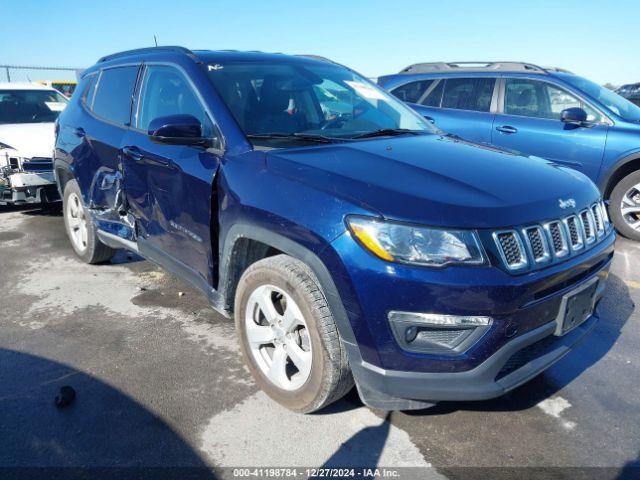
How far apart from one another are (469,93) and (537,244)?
190 inches

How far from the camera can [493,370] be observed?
6.88 ft

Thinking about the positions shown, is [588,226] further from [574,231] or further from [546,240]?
[546,240]

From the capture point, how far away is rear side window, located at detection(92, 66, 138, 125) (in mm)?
3825

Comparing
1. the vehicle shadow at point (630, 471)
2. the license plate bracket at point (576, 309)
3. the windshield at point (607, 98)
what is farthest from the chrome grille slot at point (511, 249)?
the windshield at point (607, 98)

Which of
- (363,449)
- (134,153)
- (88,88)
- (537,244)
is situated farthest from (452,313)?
(88,88)

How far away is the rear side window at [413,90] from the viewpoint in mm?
6898

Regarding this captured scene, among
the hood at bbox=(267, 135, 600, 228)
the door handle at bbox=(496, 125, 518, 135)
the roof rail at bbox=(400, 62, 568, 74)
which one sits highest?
the roof rail at bbox=(400, 62, 568, 74)

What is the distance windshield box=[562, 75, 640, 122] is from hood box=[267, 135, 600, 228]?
3.53m

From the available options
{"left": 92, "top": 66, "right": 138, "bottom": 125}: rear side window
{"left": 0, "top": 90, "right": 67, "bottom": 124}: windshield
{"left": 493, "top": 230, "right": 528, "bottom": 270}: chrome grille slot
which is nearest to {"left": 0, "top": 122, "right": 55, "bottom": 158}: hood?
{"left": 0, "top": 90, "right": 67, "bottom": 124}: windshield

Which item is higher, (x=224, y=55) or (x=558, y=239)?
(x=224, y=55)

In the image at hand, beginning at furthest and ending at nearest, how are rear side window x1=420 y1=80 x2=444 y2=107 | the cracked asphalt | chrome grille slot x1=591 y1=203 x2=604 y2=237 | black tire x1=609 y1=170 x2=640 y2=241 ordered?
1. rear side window x1=420 y1=80 x2=444 y2=107
2. black tire x1=609 y1=170 x2=640 y2=241
3. chrome grille slot x1=591 y1=203 x2=604 y2=237
4. the cracked asphalt

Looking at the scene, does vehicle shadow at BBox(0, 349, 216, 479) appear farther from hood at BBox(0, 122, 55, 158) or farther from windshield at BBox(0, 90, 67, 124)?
windshield at BBox(0, 90, 67, 124)

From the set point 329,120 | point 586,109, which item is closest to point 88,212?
point 329,120

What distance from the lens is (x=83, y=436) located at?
2.47 metres
